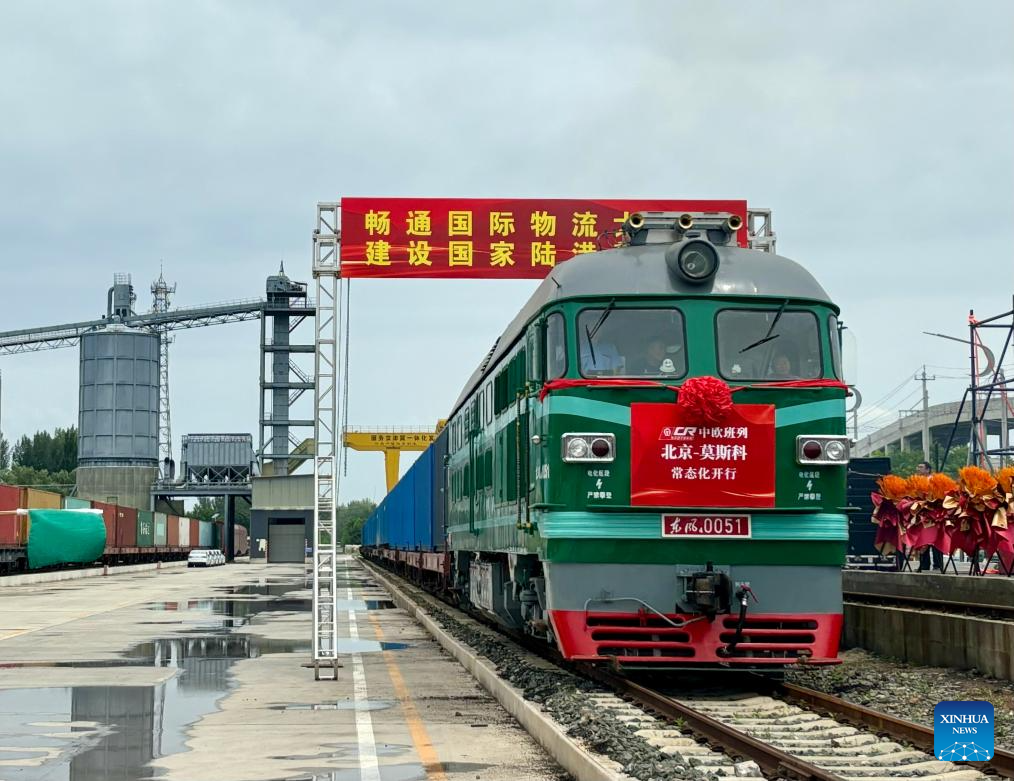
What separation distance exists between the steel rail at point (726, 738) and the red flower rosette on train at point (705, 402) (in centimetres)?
227

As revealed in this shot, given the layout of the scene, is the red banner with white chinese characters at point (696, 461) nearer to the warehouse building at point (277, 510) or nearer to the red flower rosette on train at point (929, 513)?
the red flower rosette on train at point (929, 513)

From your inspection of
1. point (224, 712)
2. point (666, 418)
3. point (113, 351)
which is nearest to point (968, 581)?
point (666, 418)

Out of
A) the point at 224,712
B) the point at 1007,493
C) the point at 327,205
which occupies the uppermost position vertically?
the point at 327,205

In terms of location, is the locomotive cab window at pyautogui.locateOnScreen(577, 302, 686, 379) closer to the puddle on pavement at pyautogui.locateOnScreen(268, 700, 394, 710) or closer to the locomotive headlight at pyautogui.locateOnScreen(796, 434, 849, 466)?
the locomotive headlight at pyautogui.locateOnScreen(796, 434, 849, 466)

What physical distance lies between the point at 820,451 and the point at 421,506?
19291mm

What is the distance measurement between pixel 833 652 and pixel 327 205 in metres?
10.9

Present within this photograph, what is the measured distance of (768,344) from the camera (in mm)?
11484

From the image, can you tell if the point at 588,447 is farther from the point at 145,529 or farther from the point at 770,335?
the point at 145,529

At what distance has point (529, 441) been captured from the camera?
39.8 ft

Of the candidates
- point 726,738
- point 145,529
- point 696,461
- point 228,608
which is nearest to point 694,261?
point 696,461

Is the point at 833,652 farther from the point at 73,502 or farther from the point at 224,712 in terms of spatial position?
the point at 73,502

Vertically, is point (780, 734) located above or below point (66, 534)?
below

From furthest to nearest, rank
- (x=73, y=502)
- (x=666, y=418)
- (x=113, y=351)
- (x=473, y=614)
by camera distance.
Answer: (x=113, y=351)
(x=73, y=502)
(x=473, y=614)
(x=666, y=418)

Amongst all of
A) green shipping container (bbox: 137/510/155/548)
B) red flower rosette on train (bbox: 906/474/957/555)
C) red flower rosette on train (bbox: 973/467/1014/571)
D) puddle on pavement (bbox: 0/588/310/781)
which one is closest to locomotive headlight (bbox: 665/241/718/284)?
puddle on pavement (bbox: 0/588/310/781)
